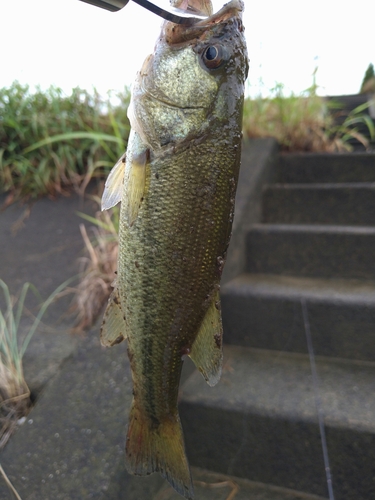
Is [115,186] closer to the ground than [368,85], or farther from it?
closer to the ground

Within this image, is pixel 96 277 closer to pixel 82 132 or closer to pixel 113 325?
pixel 113 325

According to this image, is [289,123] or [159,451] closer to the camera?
[159,451]

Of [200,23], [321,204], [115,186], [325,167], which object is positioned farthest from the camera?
[325,167]

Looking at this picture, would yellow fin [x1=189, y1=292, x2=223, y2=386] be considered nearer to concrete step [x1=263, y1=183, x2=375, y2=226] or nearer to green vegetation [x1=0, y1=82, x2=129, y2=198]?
concrete step [x1=263, y1=183, x2=375, y2=226]

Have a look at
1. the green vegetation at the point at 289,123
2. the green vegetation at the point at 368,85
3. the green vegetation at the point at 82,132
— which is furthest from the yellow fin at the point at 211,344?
the green vegetation at the point at 368,85

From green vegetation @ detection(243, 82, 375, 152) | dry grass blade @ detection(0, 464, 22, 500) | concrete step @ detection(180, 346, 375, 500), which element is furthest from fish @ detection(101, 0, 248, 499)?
green vegetation @ detection(243, 82, 375, 152)

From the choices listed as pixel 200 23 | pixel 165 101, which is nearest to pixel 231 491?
pixel 165 101

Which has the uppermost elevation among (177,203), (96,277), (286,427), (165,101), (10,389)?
(165,101)
